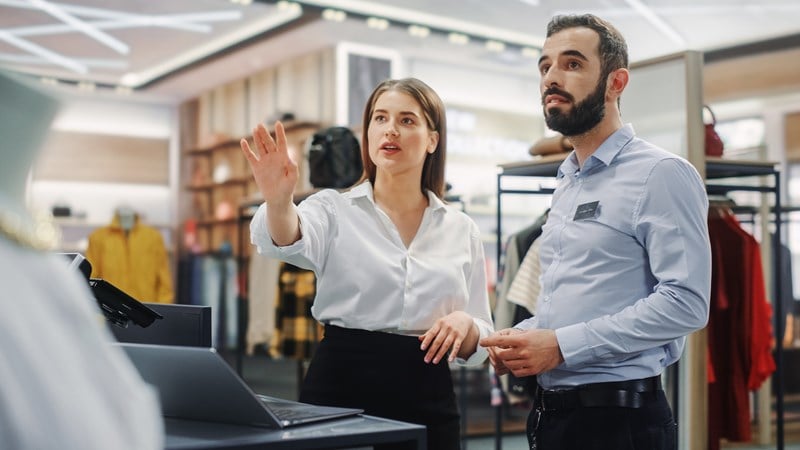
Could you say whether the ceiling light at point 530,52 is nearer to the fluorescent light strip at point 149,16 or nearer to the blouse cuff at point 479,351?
the fluorescent light strip at point 149,16

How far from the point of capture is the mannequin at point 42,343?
0.65 metres

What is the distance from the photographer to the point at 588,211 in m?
1.91

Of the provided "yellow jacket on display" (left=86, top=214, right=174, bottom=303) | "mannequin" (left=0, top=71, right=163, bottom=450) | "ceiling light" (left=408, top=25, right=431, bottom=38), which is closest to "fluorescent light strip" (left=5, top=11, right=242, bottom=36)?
"ceiling light" (left=408, top=25, right=431, bottom=38)

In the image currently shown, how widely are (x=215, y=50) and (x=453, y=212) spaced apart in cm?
831

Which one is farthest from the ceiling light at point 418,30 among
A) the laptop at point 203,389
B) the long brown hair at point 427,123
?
the laptop at point 203,389

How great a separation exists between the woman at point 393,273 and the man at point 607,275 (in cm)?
21

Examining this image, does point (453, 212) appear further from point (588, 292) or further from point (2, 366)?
point (2, 366)

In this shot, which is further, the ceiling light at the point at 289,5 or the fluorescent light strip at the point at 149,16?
the fluorescent light strip at the point at 149,16

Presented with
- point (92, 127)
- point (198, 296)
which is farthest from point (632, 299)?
point (92, 127)

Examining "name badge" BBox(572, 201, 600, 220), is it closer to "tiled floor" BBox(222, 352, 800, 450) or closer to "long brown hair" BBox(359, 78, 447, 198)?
"long brown hair" BBox(359, 78, 447, 198)

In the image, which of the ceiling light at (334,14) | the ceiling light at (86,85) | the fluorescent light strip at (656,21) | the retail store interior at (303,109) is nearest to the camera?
the retail store interior at (303,109)

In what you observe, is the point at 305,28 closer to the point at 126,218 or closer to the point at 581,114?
the point at 126,218

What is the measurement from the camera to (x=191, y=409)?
131cm

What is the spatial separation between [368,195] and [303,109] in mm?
7969
